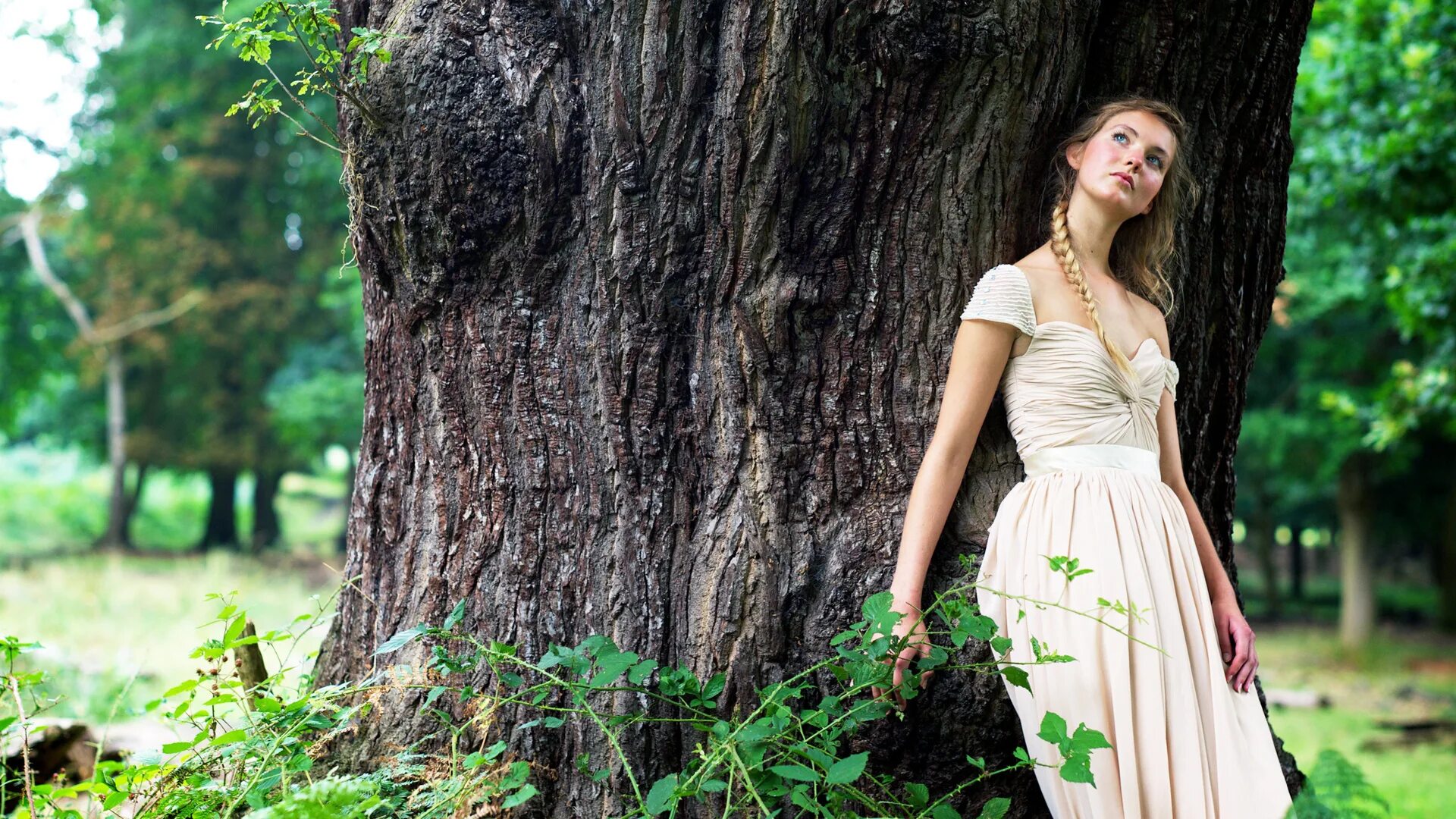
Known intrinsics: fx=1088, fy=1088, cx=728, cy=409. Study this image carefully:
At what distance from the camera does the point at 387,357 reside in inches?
106

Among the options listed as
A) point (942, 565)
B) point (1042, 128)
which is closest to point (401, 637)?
point (942, 565)

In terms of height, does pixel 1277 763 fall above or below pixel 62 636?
above

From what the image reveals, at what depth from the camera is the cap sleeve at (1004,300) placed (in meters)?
2.32

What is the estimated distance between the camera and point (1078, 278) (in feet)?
8.01

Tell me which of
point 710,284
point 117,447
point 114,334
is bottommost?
point 117,447

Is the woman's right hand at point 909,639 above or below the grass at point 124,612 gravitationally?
above

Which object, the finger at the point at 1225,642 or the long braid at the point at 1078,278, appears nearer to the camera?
the long braid at the point at 1078,278

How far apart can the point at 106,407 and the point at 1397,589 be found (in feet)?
99.7

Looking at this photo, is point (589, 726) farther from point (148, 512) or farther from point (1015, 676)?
point (148, 512)

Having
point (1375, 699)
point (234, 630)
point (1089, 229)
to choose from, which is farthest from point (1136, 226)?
point (1375, 699)

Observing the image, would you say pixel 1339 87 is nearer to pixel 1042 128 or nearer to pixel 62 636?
pixel 1042 128

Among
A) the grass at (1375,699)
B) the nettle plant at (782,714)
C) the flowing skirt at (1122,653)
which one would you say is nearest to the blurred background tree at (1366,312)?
the grass at (1375,699)

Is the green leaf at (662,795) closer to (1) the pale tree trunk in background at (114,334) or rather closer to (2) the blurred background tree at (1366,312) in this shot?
(2) the blurred background tree at (1366,312)

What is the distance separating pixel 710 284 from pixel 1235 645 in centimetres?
149
